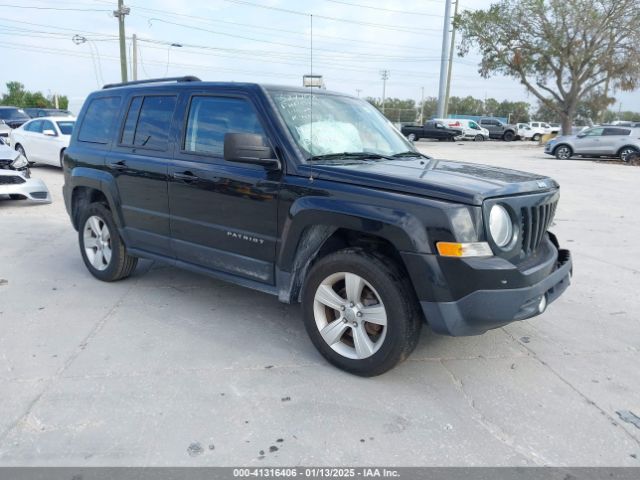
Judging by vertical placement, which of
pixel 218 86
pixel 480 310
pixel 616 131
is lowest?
pixel 480 310

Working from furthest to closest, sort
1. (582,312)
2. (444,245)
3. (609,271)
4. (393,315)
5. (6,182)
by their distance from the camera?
(6,182), (609,271), (582,312), (393,315), (444,245)

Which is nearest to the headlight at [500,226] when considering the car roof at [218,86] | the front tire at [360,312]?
the front tire at [360,312]

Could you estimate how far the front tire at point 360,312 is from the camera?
315cm

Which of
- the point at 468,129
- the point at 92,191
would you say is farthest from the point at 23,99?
the point at 92,191

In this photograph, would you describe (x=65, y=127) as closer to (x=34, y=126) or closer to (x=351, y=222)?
(x=34, y=126)

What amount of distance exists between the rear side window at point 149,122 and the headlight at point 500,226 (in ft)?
9.02

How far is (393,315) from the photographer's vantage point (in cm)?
314

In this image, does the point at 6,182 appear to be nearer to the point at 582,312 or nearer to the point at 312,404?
the point at 312,404

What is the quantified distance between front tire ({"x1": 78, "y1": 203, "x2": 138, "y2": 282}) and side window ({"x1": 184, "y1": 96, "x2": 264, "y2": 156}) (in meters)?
1.43

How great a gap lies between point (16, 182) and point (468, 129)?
3802cm

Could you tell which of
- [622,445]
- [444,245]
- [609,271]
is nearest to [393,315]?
[444,245]

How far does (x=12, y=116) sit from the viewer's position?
22250 millimetres

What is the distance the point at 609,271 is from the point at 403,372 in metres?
3.72

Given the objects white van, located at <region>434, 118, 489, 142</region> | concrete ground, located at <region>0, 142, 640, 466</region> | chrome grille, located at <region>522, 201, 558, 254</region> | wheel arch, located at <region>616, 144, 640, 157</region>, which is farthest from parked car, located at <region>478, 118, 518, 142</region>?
chrome grille, located at <region>522, 201, 558, 254</region>
